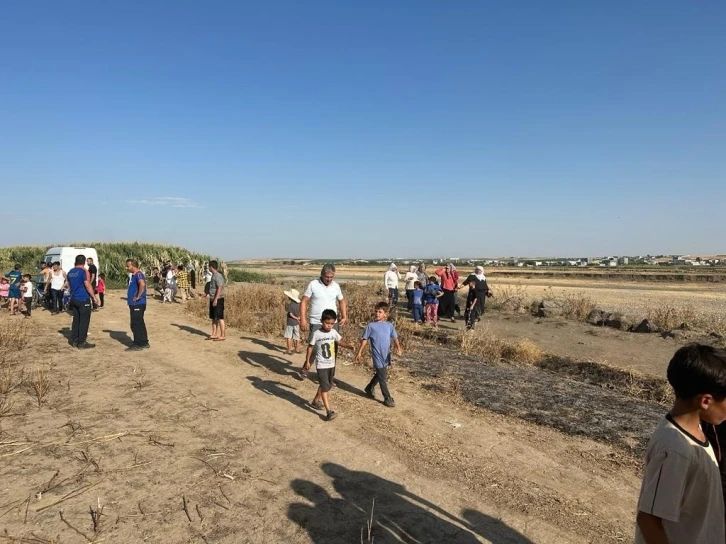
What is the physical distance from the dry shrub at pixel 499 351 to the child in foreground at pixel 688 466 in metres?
8.78

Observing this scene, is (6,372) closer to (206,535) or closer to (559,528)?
→ (206,535)

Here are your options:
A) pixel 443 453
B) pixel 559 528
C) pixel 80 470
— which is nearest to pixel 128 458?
pixel 80 470

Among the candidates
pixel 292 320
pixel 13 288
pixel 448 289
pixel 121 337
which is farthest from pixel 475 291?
pixel 13 288

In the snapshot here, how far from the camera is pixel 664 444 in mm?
2086

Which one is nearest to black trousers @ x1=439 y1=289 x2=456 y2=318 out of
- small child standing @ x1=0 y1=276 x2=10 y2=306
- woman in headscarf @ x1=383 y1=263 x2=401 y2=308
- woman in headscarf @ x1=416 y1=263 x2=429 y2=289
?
woman in headscarf @ x1=416 y1=263 x2=429 y2=289

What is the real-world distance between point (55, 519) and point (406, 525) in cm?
290

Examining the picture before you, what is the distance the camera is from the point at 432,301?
14945mm

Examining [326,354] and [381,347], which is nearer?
[326,354]

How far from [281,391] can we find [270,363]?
193cm

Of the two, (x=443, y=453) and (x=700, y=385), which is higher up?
(x=700, y=385)

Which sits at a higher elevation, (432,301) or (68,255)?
(68,255)

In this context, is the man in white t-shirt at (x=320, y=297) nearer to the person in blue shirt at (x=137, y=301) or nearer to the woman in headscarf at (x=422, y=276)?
the person in blue shirt at (x=137, y=301)

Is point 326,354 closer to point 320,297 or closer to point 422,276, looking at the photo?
point 320,297

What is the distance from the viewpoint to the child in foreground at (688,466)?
2039mm
